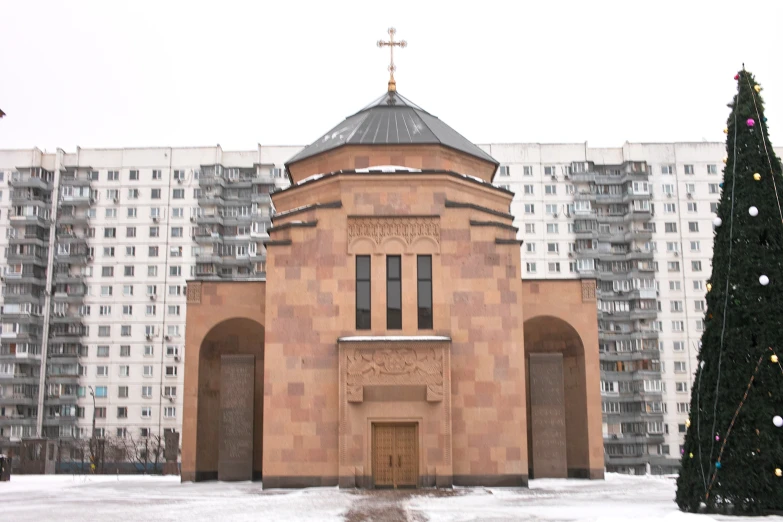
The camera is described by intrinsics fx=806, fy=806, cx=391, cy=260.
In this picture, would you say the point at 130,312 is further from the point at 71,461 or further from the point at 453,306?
the point at 453,306

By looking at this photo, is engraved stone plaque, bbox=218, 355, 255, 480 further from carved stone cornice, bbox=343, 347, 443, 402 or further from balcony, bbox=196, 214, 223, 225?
balcony, bbox=196, 214, 223, 225

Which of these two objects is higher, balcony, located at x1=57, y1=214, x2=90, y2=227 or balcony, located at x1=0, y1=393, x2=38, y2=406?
balcony, located at x1=57, y1=214, x2=90, y2=227

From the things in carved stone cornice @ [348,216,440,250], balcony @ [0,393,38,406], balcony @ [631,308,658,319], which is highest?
balcony @ [631,308,658,319]

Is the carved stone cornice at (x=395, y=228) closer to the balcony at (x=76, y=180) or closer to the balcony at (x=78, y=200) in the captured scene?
the balcony at (x=78, y=200)

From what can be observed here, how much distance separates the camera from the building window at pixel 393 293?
92.4ft

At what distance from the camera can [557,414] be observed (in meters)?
31.9

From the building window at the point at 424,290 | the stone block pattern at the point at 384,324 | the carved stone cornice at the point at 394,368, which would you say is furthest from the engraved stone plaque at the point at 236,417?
the building window at the point at 424,290

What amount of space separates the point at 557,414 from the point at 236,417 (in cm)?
1280

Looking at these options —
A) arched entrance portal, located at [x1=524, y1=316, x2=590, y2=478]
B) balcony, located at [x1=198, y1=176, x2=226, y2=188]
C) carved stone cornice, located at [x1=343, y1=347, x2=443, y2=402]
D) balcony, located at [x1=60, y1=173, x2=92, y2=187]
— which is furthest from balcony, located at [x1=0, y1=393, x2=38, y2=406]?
carved stone cornice, located at [x1=343, y1=347, x2=443, y2=402]

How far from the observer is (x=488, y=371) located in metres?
27.9

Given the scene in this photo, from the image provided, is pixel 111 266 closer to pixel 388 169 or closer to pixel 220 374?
pixel 220 374

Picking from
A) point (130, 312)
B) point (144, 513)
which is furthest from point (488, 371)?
point (130, 312)

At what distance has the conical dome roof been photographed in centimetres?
3062

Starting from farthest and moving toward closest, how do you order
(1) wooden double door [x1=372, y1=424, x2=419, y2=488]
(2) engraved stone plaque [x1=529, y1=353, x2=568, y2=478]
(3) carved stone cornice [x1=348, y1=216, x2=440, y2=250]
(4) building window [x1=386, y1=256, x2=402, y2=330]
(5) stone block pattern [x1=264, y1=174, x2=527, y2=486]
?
(2) engraved stone plaque [x1=529, y1=353, x2=568, y2=478], (3) carved stone cornice [x1=348, y1=216, x2=440, y2=250], (4) building window [x1=386, y1=256, x2=402, y2=330], (5) stone block pattern [x1=264, y1=174, x2=527, y2=486], (1) wooden double door [x1=372, y1=424, x2=419, y2=488]
